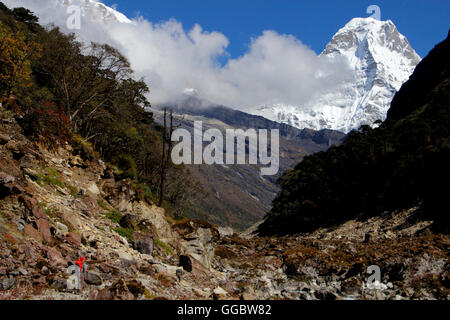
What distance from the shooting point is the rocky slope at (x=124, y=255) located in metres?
8.89

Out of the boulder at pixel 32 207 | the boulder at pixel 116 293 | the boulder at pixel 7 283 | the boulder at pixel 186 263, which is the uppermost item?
the boulder at pixel 32 207

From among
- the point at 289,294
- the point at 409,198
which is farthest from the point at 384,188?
the point at 289,294

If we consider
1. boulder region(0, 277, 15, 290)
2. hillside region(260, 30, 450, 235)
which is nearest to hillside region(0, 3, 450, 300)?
boulder region(0, 277, 15, 290)

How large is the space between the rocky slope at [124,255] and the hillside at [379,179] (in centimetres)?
1169

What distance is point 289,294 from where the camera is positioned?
13.8 metres

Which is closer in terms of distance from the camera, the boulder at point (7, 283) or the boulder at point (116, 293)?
the boulder at point (7, 283)

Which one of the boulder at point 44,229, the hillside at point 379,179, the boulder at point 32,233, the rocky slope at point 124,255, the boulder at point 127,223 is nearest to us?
the rocky slope at point 124,255

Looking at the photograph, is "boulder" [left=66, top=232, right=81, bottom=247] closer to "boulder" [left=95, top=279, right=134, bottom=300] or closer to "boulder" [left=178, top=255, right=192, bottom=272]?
"boulder" [left=95, top=279, right=134, bottom=300]

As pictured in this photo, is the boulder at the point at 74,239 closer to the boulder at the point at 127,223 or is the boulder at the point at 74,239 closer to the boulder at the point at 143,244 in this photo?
the boulder at the point at 143,244

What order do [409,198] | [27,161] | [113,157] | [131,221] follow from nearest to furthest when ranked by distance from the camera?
[27,161]
[131,221]
[113,157]
[409,198]

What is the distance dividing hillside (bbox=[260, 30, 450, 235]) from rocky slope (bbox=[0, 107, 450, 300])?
460 inches

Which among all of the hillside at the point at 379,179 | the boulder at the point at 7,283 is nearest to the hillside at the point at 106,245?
the boulder at the point at 7,283
